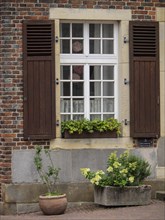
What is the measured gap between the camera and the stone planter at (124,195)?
12.9 m

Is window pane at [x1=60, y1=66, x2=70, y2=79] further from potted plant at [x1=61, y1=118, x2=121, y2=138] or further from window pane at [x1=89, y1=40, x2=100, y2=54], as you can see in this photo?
potted plant at [x1=61, y1=118, x2=121, y2=138]

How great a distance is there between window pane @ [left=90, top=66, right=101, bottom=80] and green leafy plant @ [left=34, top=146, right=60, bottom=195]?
184 cm

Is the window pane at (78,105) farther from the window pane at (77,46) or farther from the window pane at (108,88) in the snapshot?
the window pane at (77,46)

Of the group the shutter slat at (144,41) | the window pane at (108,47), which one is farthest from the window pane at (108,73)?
the shutter slat at (144,41)

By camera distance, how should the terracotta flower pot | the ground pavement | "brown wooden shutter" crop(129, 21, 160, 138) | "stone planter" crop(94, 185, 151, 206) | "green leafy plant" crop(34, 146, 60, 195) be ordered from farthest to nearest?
1. "brown wooden shutter" crop(129, 21, 160, 138)
2. "green leafy plant" crop(34, 146, 60, 195)
3. "stone planter" crop(94, 185, 151, 206)
4. the terracotta flower pot
5. the ground pavement

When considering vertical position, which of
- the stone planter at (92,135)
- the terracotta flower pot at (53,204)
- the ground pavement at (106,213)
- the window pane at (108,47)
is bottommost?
the ground pavement at (106,213)

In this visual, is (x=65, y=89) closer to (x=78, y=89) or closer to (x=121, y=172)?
(x=78, y=89)

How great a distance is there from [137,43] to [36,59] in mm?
2075

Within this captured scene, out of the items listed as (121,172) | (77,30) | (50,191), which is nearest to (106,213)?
(121,172)

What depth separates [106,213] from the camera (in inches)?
494

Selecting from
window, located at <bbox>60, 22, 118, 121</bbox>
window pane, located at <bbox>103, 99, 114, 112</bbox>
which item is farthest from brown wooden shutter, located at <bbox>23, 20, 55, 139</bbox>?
window pane, located at <bbox>103, 99, 114, 112</bbox>

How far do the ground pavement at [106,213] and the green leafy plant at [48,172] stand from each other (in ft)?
1.68

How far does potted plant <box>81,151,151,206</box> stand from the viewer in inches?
510

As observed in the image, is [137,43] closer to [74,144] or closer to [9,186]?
[74,144]
